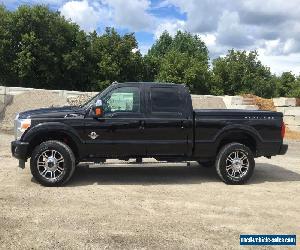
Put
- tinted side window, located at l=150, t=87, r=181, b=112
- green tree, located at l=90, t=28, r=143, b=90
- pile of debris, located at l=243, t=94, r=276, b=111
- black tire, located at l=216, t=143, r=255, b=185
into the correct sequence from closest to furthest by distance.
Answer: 1. tinted side window, located at l=150, t=87, r=181, b=112
2. black tire, located at l=216, t=143, r=255, b=185
3. pile of debris, located at l=243, t=94, r=276, b=111
4. green tree, located at l=90, t=28, r=143, b=90

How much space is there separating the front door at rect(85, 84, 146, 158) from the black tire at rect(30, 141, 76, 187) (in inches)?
19.5

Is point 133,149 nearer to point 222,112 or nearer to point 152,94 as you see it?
point 152,94

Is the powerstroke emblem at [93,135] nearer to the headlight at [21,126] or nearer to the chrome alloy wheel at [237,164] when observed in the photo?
the headlight at [21,126]

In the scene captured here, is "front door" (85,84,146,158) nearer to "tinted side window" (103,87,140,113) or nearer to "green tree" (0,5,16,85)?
"tinted side window" (103,87,140,113)

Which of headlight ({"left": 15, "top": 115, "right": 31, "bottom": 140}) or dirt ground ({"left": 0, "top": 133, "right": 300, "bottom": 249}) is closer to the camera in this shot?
dirt ground ({"left": 0, "top": 133, "right": 300, "bottom": 249})

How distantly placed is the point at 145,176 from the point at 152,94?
1875 mm

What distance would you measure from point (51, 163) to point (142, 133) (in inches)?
73.1

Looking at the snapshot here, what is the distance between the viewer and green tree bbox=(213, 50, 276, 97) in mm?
62906

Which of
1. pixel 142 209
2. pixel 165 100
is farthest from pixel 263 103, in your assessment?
pixel 142 209

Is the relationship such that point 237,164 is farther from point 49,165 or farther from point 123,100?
point 49,165

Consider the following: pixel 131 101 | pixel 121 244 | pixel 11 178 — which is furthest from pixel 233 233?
pixel 11 178

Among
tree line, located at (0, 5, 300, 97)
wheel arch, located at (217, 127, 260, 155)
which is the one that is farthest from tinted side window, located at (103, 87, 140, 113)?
tree line, located at (0, 5, 300, 97)

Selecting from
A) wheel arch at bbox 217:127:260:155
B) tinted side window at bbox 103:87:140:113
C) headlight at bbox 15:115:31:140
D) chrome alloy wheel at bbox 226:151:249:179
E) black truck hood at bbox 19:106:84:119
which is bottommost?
chrome alloy wheel at bbox 226:151:249:179

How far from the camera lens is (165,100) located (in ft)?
A: 29.1
